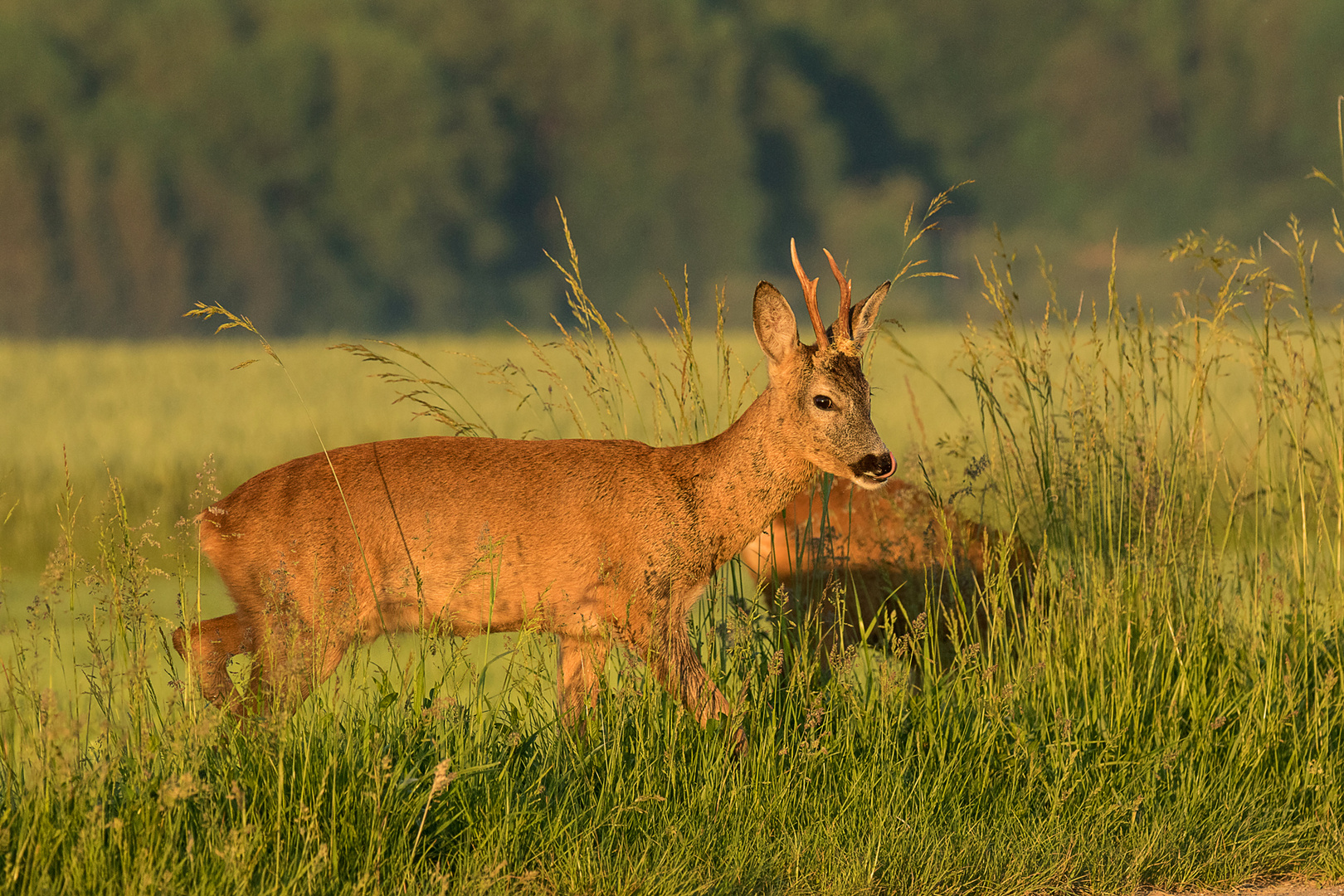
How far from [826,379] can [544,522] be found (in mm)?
1251

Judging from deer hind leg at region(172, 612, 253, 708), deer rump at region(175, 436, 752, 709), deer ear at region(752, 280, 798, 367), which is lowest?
deer hind leg at region(172, 612, 253, 708)

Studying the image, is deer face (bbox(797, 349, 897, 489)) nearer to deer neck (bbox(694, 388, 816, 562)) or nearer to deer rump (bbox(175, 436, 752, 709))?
deer neck (bbox(694, 388, 816, 562))

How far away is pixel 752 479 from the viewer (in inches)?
235

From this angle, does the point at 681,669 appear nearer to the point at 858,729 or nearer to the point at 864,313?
the point at 858,729

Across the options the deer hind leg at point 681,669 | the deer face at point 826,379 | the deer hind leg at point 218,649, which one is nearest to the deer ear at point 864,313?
the deer face at point 826,379

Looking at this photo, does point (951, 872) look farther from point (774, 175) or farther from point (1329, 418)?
point (774, 175)

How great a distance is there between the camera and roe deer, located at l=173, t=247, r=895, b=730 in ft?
18.4

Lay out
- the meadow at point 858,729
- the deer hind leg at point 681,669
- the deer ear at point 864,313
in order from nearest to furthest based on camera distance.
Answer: the meadow at point 858,729 < the deer hind leg at point 681,669 < the deer ear at point 864,313

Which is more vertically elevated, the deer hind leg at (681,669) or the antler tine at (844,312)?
the antler tine at (844,312)

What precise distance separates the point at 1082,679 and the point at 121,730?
3463 millimetres

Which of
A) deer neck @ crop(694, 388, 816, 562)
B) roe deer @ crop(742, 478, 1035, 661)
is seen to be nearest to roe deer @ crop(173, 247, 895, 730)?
deer neck @ crop(694, 388, 816, 562)

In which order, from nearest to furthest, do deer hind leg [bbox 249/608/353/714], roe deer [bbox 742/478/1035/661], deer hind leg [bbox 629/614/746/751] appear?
deer hind leg [bbox 249/608/353/714] < deer hind leg [bbox 629/614/746/751] < roe deer [bbox 742/478/1035/661]

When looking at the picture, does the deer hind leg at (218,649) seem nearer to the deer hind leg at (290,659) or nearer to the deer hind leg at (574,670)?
the deer hind leg at (290,659)

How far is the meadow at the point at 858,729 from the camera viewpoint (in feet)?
13.3
